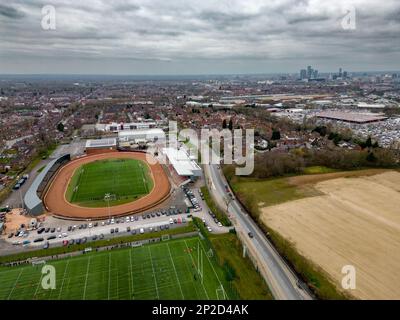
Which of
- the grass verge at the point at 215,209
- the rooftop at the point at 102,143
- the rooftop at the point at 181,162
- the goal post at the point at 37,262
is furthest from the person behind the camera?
the rooftop at the point at 102,143

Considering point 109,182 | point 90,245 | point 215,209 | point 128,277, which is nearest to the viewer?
point 128,277

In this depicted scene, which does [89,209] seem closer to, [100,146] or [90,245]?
[90,245]

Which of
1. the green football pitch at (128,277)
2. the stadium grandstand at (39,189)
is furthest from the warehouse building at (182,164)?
the stadium grandstand at (39,189)

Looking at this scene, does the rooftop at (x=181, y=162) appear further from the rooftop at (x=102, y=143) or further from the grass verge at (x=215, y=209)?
the rooftop at (x=102, y=143)

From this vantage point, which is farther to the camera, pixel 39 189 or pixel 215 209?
pixel 39 189

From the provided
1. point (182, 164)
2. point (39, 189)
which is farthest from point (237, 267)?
point (39, 189)
